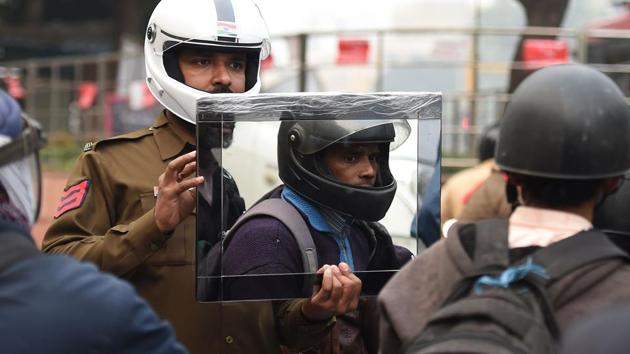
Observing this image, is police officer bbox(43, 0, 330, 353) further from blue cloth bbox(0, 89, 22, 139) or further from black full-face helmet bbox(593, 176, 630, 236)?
black full-face helmet bbox(593, 176, 630, 236)

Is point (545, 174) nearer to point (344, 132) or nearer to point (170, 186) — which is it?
point (344, 132)

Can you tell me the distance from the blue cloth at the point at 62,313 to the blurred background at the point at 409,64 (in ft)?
19.4

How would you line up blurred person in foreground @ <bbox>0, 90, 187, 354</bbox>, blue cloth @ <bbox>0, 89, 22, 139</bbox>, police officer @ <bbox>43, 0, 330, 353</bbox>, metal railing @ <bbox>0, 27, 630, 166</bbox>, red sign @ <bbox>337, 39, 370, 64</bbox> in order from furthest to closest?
red sign @ <bbox>337, 39, 370, 64</bbox> → metal railing @ <bbox>0, 27, 630, 166</bbox> → police officer @ <bbox>43, 0, 330, 353</bbox> → blue cloth @ <bbox>0, 89, 22, 139</bbox> → blurred person in foreground @ <bbox>0, 90, 187, 354</bbox>

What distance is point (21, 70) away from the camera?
681 inches

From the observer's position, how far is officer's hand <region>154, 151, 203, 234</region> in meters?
2.88

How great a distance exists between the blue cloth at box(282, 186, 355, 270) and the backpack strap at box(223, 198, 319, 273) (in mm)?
24

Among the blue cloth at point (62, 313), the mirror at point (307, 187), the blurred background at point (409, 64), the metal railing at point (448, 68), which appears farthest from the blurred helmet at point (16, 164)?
the metal railing at point (448, 68)

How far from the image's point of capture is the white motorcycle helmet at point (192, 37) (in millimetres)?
3279

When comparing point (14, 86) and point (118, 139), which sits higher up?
point (118, 139)

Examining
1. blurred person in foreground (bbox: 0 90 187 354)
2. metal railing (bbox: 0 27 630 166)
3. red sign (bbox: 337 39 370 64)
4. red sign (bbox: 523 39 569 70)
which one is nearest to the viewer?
blurred person in foreground (bbox: 0 90 187 354)

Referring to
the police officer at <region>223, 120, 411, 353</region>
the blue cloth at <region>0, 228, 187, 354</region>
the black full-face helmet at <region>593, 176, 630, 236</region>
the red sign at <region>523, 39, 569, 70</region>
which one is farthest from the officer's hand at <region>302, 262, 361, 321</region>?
the red sign at <region>523, 39, 569, 70</region>

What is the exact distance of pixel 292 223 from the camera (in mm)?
2896

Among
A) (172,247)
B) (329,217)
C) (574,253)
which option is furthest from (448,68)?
(574,253)

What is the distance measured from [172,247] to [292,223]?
0.45m
